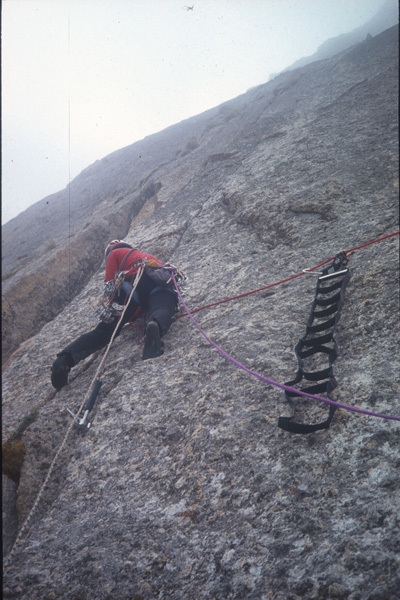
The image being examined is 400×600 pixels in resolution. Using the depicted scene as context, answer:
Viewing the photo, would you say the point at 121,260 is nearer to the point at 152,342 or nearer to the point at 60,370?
the point at 152,342

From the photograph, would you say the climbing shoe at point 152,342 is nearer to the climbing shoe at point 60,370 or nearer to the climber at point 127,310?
the climber at point 127,310

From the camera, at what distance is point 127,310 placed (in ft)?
17.7

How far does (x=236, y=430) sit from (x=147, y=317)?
8.12 feet

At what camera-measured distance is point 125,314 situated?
5375 millimetres

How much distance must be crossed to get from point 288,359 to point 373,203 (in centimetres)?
404

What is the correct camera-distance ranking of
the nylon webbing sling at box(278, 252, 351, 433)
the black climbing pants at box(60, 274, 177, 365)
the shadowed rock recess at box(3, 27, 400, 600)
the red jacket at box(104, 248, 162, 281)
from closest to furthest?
the shadowed rock recess at box(3, 27, 400, 600), the nylon webbing sling at box(278, 252, 351, 433), the black climbing pants at box(60, 274, 177, 365), the red jacket at box(104, 248, 162, 281)

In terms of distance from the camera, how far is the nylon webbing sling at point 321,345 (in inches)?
110

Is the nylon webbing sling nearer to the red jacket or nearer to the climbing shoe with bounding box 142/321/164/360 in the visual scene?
the climbing shoe with bounding box 142/321/164/360

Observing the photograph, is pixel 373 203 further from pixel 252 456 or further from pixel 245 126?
pixel 245 126

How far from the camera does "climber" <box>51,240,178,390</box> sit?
4719 millimetres

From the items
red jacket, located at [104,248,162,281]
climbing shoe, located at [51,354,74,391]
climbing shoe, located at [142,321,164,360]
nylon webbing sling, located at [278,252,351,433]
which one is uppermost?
red jacket, located at [104,248,162,281]

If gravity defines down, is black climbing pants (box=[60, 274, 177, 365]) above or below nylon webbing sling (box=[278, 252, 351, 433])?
above

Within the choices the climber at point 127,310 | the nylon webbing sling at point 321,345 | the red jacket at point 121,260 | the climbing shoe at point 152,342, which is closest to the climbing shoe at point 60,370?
the climber at point 127,310

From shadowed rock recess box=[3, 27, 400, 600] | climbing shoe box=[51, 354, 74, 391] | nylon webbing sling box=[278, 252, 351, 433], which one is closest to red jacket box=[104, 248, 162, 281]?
shadowed rock recess box=[3, 27, 400, 600]
